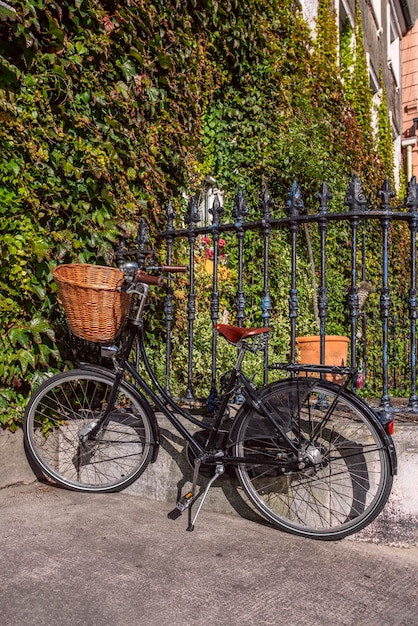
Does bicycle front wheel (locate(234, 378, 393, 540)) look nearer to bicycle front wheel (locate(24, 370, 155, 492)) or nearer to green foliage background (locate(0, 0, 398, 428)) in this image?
bicycle front wheel (locate(24, 370, 155, 492))

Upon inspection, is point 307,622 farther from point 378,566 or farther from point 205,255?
point 205,255

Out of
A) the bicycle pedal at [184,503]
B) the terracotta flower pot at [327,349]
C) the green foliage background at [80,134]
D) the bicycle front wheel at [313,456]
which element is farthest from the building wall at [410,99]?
the bicycle pedal at [184,503]

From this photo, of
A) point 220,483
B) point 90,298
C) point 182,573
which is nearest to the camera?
point 182,573

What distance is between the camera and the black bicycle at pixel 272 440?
2.97m

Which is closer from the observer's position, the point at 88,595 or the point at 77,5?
the point at 88,595

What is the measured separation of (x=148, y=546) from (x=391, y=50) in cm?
1615

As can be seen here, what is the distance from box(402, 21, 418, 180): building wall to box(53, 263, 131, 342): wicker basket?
1476 cm

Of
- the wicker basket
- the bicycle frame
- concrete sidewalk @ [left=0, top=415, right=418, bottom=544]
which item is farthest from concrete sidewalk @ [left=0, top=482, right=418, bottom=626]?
the wicker basket

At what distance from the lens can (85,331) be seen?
329cm

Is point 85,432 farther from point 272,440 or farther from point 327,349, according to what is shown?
point 327,349

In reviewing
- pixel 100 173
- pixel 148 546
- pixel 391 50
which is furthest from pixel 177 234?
pixel 391 50

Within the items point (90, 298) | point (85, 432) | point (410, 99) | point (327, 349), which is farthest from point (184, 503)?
point (410, 99)

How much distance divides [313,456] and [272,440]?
Result: 22 centimetres

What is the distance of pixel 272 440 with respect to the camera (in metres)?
3.07
